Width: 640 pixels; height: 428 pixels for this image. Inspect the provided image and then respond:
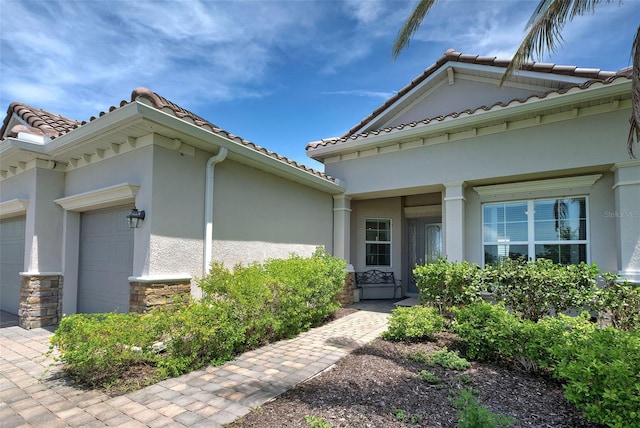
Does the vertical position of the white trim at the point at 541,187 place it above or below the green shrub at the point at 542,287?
above

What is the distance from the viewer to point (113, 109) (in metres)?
5.35

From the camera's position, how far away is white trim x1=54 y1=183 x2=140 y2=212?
5980mm

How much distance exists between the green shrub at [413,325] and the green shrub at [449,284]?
26.6 inches

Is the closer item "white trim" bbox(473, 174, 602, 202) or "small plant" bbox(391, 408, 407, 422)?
"small plant" bbox(391, 408, 407, 422)

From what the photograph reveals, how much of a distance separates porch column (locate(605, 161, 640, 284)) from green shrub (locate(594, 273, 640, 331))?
5.45 ft

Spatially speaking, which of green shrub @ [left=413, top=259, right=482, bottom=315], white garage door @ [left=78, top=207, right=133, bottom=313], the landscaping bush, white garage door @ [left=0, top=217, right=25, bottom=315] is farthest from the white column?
white garage door @ [left=0, top=217, right=25, bottom=315]

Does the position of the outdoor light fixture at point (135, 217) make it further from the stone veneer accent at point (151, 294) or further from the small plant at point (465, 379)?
the small plant at point (465, 379)

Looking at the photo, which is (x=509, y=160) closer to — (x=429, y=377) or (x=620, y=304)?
(x=620, y=304)

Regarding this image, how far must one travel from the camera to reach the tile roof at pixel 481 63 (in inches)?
271

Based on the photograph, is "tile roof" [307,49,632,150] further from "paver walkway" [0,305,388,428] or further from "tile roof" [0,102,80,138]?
"tile roof" [0,102,80,138]

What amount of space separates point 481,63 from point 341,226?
5825 mm

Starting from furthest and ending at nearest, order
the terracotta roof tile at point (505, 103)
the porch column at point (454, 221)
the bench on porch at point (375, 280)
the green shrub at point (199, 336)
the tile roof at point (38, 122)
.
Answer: the bench on porch at point (375, 280), the porch column at point (454, 221), the tile roof at point (38, 122), the terracotta roof tile at point (505, 103), the green shrub at point (199, 336)

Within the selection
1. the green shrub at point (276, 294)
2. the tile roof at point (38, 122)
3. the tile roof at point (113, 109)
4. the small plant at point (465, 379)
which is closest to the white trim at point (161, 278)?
the green shrub at point (276, 294)

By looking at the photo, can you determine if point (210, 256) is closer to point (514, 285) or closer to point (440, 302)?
point (440, 302)
